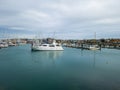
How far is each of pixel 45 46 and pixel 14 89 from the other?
183 ft

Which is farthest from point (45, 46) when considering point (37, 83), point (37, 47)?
point (37, 83)

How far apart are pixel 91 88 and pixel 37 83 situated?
20.4ft

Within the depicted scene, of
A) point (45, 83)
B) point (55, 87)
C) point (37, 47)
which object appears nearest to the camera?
point (55, 87)

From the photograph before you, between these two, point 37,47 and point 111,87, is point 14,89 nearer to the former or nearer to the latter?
point 111,87

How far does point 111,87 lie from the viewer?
15.8 metres

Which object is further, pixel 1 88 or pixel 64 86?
pixel 64 86

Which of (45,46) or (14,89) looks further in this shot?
(45,46)

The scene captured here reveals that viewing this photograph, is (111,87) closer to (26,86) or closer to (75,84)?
(75,84)

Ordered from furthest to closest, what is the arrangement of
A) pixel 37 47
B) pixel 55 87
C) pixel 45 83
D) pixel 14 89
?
pixel 37 47
pixel 45 83
pixel 55 87
pixel 14 89

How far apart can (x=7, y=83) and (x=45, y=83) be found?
431 cm

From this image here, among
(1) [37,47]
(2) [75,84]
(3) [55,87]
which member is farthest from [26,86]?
(1) [37,47]

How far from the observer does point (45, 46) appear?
70688mm

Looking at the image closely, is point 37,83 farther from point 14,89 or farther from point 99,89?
point 99,89

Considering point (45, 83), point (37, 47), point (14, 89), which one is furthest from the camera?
point (37, 47)
